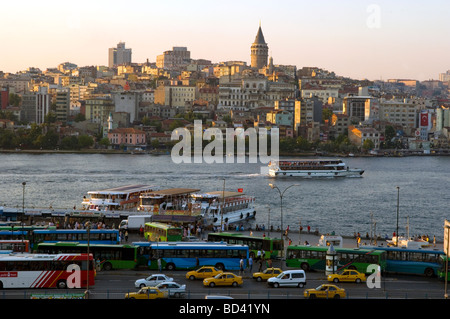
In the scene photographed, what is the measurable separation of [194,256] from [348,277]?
1730mm

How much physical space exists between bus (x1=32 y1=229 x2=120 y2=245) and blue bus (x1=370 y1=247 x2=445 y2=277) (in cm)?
352

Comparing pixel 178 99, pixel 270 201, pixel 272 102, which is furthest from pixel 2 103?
pixel 270 201

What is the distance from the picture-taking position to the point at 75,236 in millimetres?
10445

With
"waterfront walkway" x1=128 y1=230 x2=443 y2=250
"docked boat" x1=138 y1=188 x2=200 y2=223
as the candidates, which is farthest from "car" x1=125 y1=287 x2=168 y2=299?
"docked boat" x1=138 y1=188 x2=200 y2=223

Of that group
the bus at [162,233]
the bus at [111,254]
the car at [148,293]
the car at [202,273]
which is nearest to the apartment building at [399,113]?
the bus at [162,233]

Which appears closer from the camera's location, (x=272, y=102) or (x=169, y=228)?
(x=169, y=228)

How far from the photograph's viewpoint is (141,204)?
593 inches

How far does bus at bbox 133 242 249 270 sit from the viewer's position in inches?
356

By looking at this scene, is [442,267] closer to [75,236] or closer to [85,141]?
[75,236]

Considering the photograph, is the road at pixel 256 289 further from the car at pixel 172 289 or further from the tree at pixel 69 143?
the tree at pixel 69 143

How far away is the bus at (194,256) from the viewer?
9047 millimetres

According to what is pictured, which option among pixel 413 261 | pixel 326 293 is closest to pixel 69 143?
pixel 413 261
